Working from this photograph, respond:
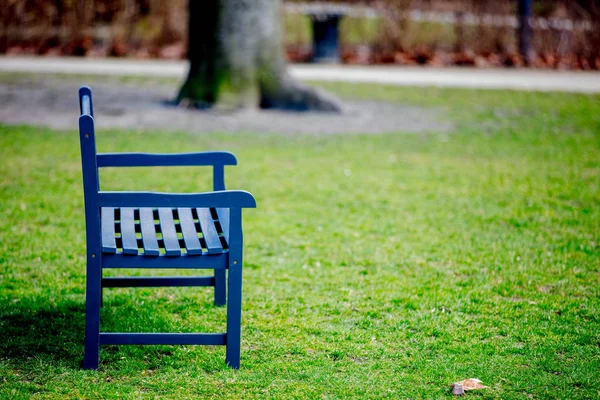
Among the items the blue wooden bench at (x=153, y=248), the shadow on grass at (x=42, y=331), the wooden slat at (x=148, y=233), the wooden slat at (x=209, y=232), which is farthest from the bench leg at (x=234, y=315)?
the shadow on grass at (x=42, y=331)

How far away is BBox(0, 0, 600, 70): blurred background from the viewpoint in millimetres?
16359

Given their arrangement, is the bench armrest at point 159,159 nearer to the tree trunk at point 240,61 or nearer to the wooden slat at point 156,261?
the wooden slat at point 156,261

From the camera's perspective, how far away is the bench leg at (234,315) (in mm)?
3781

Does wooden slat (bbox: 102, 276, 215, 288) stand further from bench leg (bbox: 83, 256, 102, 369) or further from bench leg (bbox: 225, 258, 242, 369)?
bench leg (bbox: 225, 258, 242, 369)

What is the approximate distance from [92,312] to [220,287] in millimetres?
1050

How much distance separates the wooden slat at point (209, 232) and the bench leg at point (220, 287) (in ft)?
1.33

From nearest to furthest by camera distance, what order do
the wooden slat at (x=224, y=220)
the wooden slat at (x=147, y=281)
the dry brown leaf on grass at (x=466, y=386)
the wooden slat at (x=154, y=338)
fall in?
the dry brown leaf on grass at (x=466, y=386)
the wooden slat at (x=154, y=338)
the wooden slat at (x=224, y=220)
the wooden slat at (x=147, y=281)

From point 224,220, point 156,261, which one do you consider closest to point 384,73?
point 224,220

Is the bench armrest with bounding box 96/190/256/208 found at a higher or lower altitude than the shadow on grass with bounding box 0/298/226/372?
higher

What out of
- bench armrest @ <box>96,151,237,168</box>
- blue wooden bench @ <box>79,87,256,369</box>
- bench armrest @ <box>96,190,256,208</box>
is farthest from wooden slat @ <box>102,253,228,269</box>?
bench armrest @ <box>96,151,237,168</box>

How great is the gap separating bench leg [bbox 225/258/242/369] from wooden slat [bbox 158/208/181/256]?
28 centimetres

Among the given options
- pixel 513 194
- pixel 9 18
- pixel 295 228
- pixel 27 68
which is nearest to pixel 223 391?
pixel 295 228

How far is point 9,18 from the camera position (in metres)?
16.3

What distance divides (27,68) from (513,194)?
1036 cm
